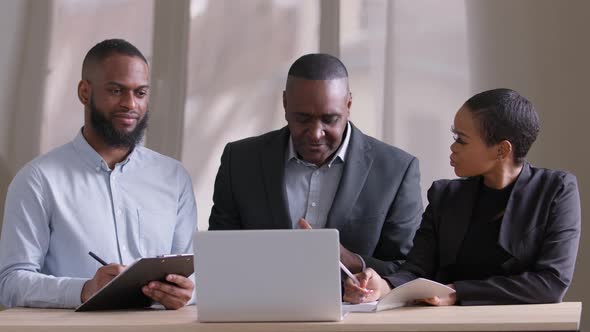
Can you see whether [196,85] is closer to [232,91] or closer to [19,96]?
[232,91]

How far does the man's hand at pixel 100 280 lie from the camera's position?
2633mm

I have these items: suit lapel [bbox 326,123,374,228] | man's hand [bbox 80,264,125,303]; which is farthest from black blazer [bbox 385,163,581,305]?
man's hand [bbox 80,264,125,303]

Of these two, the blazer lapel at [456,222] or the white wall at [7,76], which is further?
the white wall at [7,76]

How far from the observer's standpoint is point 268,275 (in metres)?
2.24

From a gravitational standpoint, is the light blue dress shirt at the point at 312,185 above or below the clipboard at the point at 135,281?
above

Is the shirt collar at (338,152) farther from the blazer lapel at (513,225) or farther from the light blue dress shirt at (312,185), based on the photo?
the blazer lapel at (513,225)

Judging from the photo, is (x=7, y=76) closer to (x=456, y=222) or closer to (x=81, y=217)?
(x=81, y=217)

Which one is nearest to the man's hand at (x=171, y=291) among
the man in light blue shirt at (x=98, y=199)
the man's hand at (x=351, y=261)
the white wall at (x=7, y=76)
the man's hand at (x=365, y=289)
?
the man in light blue shirt at (x=98, y=199)

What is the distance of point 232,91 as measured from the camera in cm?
403

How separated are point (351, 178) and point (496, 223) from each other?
629 mm

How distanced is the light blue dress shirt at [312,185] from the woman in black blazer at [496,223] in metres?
0.45

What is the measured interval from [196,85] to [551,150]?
1.46m

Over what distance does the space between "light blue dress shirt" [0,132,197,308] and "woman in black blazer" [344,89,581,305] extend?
80cm

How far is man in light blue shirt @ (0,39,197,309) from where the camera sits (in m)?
2.94
